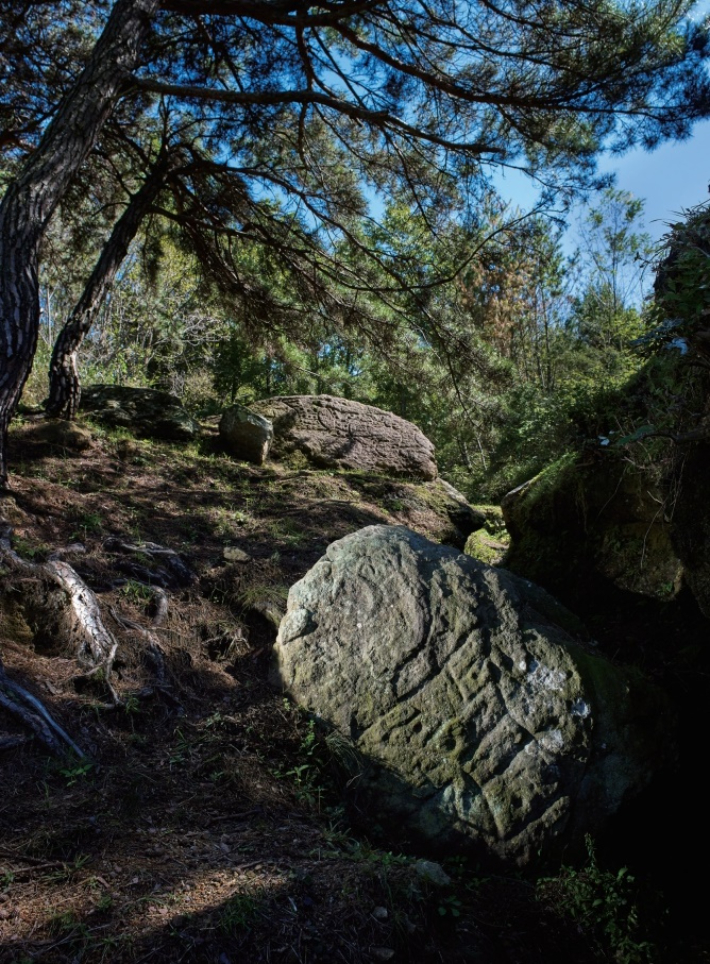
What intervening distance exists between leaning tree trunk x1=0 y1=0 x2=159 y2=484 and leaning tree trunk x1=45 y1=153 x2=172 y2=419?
2.06 meters

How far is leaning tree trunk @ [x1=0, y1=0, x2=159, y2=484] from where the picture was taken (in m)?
4.53

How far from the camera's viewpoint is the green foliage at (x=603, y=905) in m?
2.83

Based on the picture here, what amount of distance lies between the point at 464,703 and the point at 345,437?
19.8 ft

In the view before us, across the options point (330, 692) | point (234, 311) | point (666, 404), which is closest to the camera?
point (666, 404)

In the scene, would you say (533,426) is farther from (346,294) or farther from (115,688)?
(115,688)

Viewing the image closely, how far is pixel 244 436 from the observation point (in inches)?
324

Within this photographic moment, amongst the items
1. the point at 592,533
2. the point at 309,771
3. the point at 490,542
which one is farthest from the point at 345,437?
the point at 309,771

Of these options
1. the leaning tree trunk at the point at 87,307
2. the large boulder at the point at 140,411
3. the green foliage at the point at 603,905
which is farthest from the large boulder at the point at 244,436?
the green foliage at the point at 603,905

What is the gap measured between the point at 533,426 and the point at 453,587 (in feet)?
16.8

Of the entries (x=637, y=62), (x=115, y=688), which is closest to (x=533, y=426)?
(x=637, y=62)

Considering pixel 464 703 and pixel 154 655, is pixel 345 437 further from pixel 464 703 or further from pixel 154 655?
pixel 464 703

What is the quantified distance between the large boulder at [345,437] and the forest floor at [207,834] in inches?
157

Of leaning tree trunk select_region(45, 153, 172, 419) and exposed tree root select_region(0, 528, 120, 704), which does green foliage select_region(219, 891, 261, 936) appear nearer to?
exposed tree root select_region(0, 528, 120, 704)

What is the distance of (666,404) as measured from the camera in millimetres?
3240
